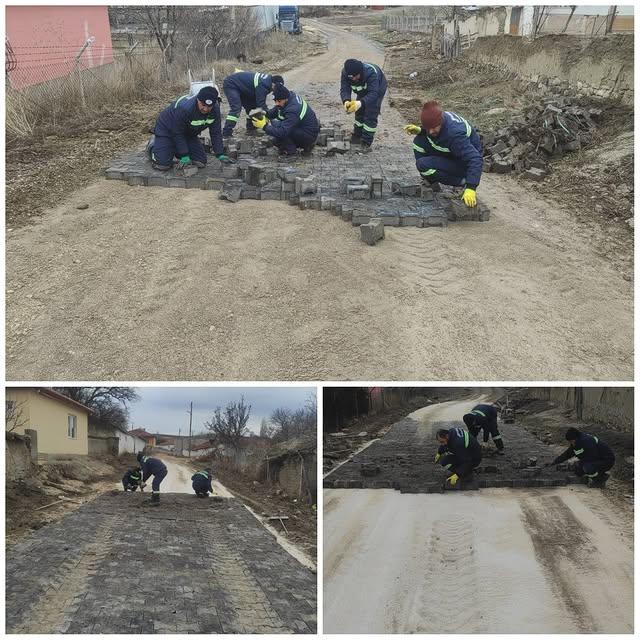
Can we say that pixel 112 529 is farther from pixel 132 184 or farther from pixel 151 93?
pixel 151 93

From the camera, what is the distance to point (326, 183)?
827 centimetres

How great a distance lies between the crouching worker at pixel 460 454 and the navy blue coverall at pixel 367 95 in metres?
6.27

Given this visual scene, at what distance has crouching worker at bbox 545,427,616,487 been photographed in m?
5.94

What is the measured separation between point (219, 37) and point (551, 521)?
22.3 meters

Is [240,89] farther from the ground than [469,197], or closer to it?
farther from the ground

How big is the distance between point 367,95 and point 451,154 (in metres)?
3.24

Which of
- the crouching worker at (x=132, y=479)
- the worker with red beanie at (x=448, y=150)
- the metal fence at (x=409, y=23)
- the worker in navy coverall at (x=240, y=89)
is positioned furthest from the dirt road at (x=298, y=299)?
the metal fence at (x=409, y=23)

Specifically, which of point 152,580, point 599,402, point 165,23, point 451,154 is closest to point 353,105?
point 451,154

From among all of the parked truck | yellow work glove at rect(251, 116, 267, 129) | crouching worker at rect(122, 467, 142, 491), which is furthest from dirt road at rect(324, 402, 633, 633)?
the parked truck

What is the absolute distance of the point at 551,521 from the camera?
5102mm

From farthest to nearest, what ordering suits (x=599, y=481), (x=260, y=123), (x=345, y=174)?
(x=260, y=123) → (x=345, y=174) → (x=599, y=481)

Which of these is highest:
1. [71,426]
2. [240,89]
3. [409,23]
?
[409,23]

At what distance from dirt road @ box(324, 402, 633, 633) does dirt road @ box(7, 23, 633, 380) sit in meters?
1.41

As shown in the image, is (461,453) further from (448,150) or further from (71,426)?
(71,426)
